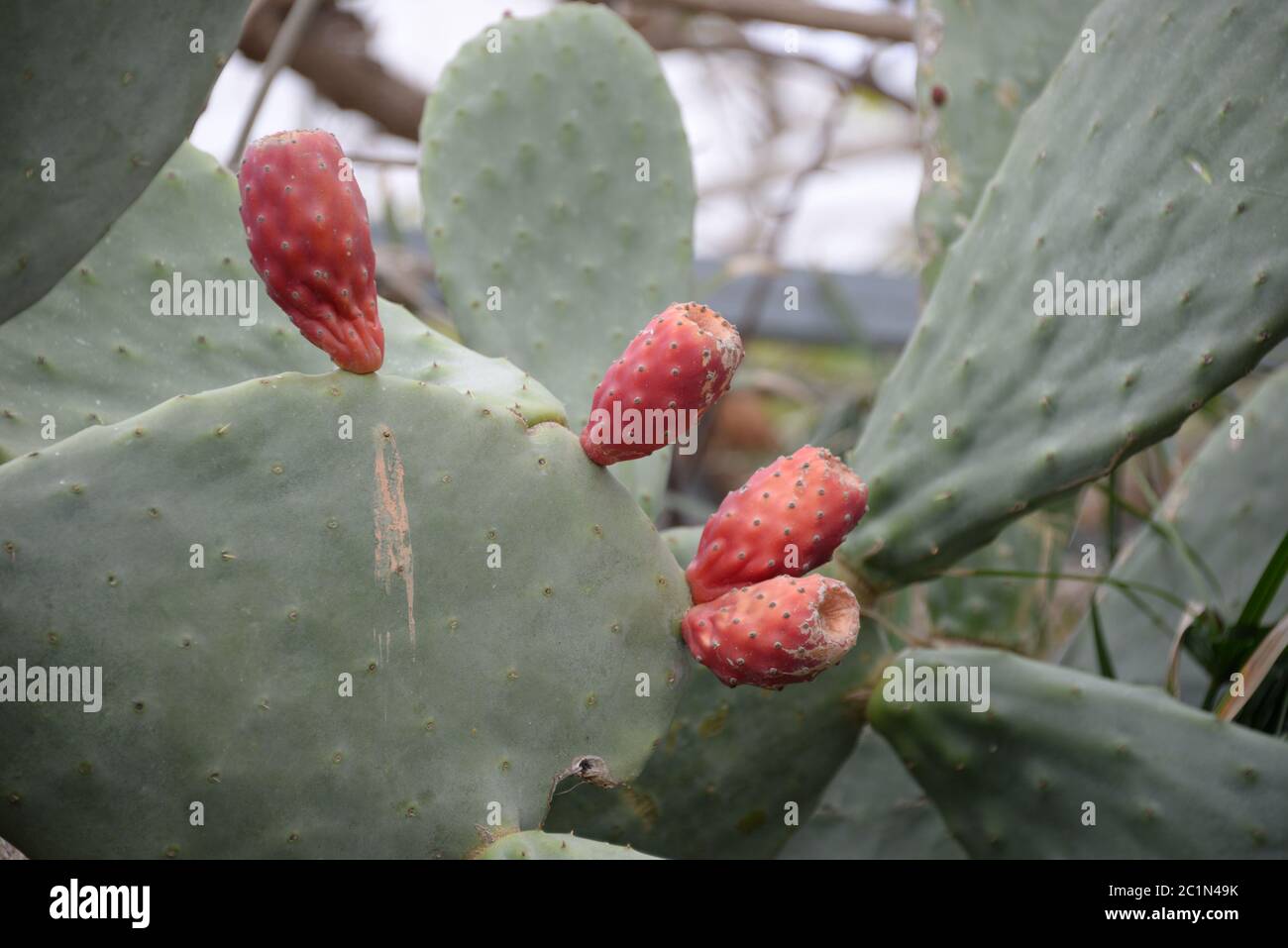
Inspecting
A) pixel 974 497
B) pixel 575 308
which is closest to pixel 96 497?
pixel 575 308

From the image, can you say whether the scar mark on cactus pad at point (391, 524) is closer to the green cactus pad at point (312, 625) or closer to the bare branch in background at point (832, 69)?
the green cactus pad at point (312, 625)

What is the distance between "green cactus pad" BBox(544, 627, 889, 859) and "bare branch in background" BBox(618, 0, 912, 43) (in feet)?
3.89

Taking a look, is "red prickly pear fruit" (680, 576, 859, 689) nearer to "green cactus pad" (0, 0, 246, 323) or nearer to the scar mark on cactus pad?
the scar mark on cactus pad

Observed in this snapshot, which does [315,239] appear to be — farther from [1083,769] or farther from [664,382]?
[1083,769]

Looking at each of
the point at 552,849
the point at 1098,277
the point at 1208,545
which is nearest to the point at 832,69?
the point at 1208,545

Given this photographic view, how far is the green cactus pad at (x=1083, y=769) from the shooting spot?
3.22 ft

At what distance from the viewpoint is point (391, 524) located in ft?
2.43

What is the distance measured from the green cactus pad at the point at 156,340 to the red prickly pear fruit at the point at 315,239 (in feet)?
0.43

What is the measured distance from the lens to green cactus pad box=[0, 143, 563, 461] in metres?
0.90

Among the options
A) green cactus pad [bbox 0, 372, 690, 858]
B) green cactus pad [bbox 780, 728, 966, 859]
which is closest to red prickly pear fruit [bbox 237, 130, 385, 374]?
green cactus pad [bbox 0, 372, 690, 858]

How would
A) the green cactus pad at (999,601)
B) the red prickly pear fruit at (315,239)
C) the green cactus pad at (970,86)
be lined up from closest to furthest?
the red prickly pear fruit at (315,239) → the green cactus pad at (970,86) → the green cactus pad at (999,601)

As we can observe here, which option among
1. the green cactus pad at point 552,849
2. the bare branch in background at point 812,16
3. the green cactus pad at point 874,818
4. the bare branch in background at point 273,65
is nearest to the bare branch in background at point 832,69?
the bare branch in background at point 812,16
